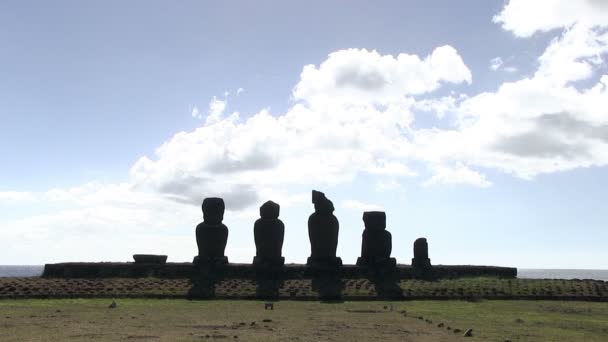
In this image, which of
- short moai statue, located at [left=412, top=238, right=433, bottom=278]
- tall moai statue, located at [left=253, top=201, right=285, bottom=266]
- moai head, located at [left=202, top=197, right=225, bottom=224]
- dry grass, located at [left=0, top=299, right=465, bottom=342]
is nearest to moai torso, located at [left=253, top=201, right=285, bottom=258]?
tall moai statue, located at [left=253, top=201, right=285, bottom=266]

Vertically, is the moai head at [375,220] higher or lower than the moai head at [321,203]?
lower

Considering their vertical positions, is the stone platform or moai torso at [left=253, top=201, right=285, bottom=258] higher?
moai torso at [left=253, top=201, right=285, bottom=258]

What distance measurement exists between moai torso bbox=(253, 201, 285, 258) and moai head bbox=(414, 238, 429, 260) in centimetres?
973

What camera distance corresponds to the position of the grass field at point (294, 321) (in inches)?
704

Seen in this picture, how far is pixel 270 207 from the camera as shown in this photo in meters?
42.9

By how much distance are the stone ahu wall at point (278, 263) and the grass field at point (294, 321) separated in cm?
780

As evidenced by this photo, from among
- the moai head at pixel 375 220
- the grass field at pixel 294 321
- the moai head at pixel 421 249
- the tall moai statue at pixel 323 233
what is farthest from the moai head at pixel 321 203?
the grass field at pixel 294 321

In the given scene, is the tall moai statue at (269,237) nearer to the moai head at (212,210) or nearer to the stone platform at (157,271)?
the stone platform at (157,271)

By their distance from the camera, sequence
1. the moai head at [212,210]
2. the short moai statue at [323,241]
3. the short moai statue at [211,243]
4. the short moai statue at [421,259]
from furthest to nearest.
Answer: the short moai statue at [421,259]
the moai head at [212,210]
the short moai statue at [323,241]
the short moai statue at [211,243]

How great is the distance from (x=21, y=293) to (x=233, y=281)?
455 inches

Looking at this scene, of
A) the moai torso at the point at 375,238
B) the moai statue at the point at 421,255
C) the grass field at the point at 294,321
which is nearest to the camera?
the grass field at the point at 294,321

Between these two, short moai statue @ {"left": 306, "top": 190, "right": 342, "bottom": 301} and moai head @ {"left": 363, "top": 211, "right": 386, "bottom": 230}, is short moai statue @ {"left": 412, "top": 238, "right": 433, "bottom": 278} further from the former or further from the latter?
short moai statue @ {"left": 306, "top": 190, "right": 342, "bottom": 301}

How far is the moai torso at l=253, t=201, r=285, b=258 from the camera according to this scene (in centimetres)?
4181

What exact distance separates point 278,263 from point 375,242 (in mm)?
6994
